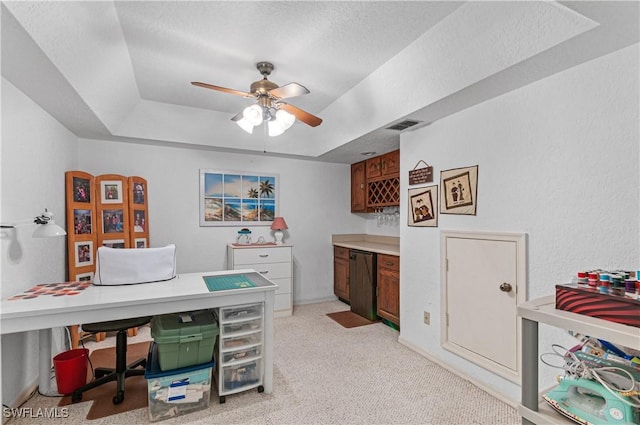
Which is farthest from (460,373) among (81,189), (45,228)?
(81,189)

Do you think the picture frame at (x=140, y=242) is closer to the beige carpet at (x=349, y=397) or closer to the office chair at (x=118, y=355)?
the office chair at (x=118, y=355)

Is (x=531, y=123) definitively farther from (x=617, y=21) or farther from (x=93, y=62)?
(x=93, y=62)

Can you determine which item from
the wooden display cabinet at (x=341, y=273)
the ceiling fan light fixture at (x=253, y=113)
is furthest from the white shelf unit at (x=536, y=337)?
the wooden display cabinet at (x=341, y=273)

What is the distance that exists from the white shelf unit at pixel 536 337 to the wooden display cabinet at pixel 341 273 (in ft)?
11.5

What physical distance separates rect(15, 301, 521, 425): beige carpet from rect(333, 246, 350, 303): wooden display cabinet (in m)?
1.46

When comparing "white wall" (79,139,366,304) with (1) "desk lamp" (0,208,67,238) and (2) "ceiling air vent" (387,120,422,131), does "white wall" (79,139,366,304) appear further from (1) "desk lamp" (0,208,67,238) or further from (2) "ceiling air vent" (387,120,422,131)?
(2) "ceiling air vent" (387,120,422,131)

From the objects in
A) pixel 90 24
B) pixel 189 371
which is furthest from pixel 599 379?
pixel 90 24

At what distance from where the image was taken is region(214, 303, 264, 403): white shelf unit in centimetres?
215

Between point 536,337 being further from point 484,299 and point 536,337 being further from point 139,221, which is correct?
point 139,221

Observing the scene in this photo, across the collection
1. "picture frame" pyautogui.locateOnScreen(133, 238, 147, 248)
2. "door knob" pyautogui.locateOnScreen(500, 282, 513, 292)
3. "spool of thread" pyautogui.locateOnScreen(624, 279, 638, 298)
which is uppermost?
"spool of thread" pyautogui.locateOnScreen(624, 279, 638, 298)

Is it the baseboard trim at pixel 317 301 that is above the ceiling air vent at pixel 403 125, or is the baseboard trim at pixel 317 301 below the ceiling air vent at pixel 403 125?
below

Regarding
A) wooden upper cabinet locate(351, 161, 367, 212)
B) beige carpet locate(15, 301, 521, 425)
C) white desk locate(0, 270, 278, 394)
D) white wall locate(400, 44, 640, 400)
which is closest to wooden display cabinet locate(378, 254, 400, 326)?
beige carpet locate(15, 301, 521, 425)

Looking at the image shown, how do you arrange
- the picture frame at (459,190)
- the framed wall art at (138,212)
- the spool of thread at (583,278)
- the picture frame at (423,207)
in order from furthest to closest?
the framed wall art at (138,212) → the picture frame at (423,207) → the picture frame at (459,190) → the spool of thread at (583,278)

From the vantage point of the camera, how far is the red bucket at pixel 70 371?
2.18m
